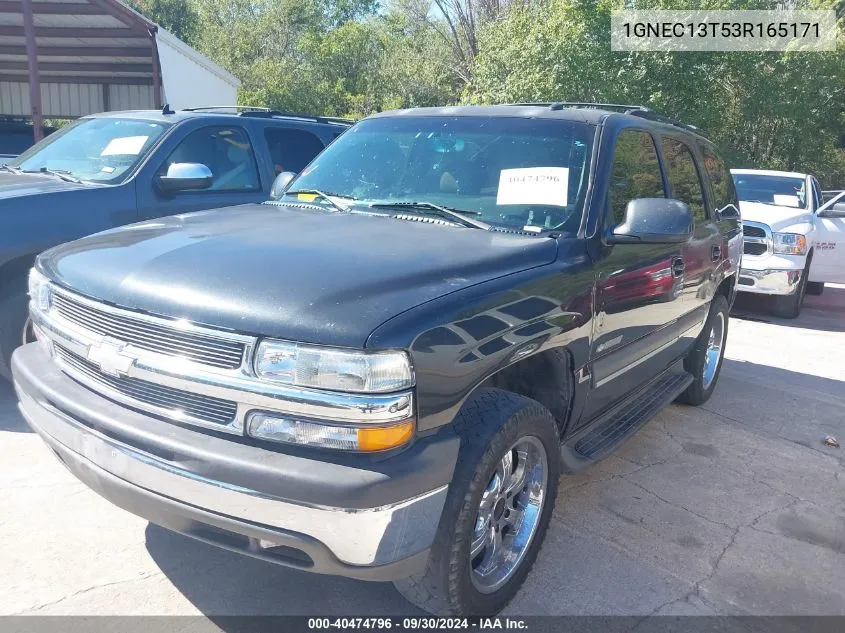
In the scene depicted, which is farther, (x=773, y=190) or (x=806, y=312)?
(x=773, y=190)

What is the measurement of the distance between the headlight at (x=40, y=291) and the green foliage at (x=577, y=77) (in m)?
13.0

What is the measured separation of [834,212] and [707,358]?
17.1 ft

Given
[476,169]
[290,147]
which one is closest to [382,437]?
[476,169]

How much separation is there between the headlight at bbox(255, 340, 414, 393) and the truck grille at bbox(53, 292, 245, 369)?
4.6 inches

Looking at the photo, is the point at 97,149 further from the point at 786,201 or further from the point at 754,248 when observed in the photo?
the point at 786,201

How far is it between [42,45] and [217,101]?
3573mm

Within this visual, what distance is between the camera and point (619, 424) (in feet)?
12.5

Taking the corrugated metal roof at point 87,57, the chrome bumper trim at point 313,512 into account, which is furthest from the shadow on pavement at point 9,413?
the corrugated metal roof at point 87,57

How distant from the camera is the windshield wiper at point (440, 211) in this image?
3.24 meters

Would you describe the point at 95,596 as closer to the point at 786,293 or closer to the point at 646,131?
the point at 646,131

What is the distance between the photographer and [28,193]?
4.57m

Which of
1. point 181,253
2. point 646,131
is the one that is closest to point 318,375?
point 181,253

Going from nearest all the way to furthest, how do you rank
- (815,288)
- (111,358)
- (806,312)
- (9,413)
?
1. (111,358)
2. (9,413)
3. (806,312)
4. (815,288)

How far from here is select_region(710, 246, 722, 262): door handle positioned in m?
4.79
